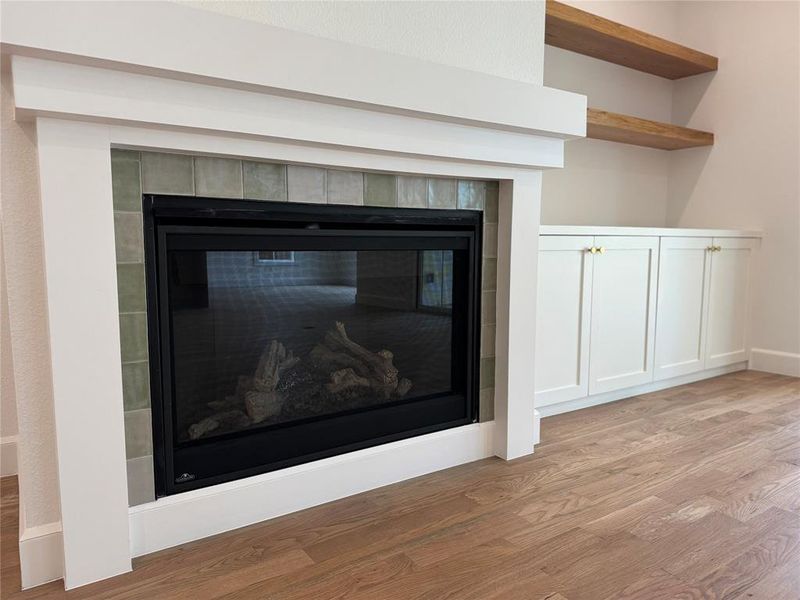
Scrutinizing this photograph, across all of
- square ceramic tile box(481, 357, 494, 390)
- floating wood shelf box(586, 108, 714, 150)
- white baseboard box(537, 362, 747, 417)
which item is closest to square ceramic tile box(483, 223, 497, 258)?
→ square ceramic tile box(481, 357, 494, 390)

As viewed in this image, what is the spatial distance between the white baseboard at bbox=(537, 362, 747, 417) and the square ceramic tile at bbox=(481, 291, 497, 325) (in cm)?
68

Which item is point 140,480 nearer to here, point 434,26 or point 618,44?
point 434,26

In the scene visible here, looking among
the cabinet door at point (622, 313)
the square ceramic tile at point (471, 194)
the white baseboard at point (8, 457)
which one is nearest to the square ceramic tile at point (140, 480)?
the white baseboard at point (8, 457)

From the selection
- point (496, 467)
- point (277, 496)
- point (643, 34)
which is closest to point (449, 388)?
point (496, 467)

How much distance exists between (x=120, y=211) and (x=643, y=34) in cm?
283

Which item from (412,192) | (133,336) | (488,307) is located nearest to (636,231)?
(488,307)

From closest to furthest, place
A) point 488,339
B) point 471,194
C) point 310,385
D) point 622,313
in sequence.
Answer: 1. point 310,385
2. point 471,194
3. point 488,339
4. point 622,313

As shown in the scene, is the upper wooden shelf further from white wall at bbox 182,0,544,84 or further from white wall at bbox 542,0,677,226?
white wall at bbox 182,0,544,84

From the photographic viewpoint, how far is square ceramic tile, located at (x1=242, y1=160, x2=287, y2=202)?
1481 millimetres

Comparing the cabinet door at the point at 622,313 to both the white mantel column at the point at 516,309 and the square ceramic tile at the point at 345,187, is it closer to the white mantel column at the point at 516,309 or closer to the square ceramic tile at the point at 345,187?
the white mantel column at the point at 516,309

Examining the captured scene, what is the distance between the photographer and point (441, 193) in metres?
1.86

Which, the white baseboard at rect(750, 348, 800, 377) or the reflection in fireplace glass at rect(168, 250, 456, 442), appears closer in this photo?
the reflection in fireplace glass at rect(168, 250, 456, 442)

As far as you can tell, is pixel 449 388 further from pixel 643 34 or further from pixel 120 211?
pixel 643 34

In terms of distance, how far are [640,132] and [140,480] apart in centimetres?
285
